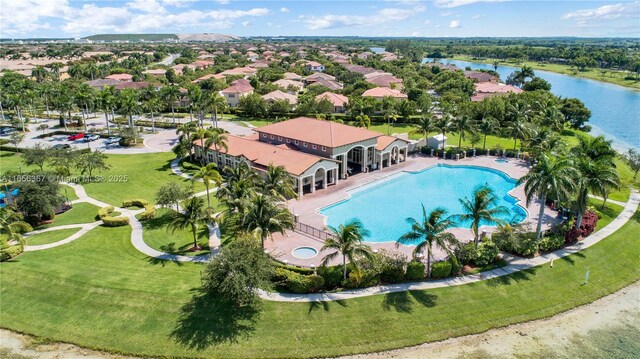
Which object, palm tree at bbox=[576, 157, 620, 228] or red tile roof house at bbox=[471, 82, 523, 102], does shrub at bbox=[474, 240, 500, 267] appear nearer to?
palm tree at bbox=[576, 157, 620, 228]

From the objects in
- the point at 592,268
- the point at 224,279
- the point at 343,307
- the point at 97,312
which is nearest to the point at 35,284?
the point at 97,312

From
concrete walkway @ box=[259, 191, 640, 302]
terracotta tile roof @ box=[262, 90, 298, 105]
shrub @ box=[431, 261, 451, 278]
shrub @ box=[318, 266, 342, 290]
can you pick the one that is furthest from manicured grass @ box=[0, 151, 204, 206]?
terracotta tile roof @ box=[262, 90, 298, 105]

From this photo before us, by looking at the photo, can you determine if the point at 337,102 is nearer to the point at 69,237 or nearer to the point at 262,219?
the point at 69,237

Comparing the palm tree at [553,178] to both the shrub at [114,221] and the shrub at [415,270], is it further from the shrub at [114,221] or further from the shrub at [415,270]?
the shrub at [114,221]

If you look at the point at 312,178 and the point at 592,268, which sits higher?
the point at 312,178

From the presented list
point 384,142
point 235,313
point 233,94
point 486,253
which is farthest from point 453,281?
point 233,94

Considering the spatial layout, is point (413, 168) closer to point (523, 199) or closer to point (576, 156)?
point (523, 199)

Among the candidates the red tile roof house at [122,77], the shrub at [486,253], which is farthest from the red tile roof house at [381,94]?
the red tile roof house at [122,77]
